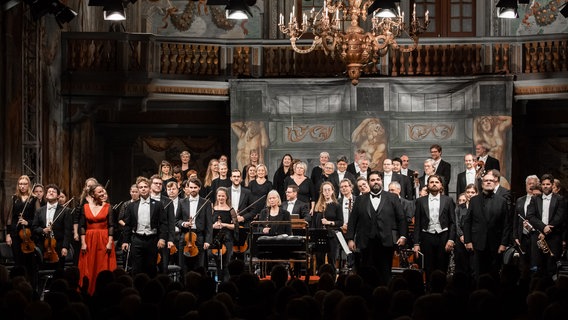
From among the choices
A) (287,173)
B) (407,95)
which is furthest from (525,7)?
(287,173)

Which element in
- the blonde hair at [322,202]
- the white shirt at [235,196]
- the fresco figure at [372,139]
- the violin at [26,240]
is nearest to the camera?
the violin at [26,240]

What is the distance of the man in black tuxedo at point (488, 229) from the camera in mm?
13602

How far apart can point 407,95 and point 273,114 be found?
8.19ft

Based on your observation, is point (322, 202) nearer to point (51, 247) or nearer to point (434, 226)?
point (434, 226)

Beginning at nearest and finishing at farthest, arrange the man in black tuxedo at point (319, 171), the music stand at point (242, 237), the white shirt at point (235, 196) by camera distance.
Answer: the music stand at point (242, 237), the white shirt at point (235, 196), the man in black tuxedo at point (319, 171)

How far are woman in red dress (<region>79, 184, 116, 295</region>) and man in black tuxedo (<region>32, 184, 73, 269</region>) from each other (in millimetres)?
640

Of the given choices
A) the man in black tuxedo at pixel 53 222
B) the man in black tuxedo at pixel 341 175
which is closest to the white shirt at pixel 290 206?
the man in black tuxedo at pixel 341 175

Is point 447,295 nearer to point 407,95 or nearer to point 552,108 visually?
point 407,95

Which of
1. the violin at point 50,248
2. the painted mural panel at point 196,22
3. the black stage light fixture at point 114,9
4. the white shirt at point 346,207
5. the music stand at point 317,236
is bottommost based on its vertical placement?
the violin at point 50,248

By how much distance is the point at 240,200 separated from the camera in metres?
16.4

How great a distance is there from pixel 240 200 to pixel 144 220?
2454mm

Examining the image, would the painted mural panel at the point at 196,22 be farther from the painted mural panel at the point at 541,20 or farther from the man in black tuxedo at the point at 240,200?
the man in black tuxedo at the point at 240,200

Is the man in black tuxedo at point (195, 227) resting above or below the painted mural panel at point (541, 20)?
below

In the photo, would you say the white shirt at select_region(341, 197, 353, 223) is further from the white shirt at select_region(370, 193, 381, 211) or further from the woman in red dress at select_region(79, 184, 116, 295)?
the woman in red dress at select_region(79, 184, 116, 295)
